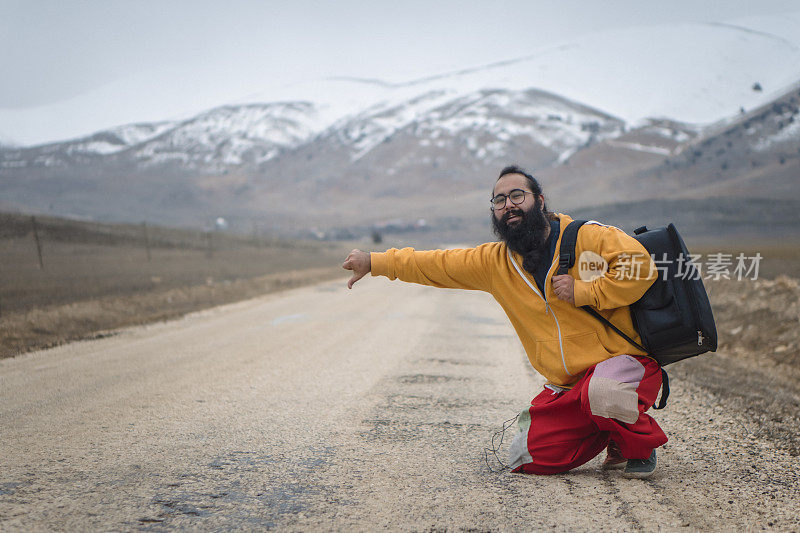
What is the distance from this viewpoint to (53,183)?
148m

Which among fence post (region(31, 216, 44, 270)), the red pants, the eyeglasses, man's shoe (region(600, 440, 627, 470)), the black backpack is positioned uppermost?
fence post (region(31, 216, 44, 270))

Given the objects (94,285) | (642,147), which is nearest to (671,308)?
(94,285)

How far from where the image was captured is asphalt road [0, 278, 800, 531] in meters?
2.97

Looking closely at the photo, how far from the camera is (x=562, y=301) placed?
11.5 ft

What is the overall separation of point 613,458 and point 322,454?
1.82 meters

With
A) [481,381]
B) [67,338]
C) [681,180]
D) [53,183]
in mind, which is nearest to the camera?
[481,381]

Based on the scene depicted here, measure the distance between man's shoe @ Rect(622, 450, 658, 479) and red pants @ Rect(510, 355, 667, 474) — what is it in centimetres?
7

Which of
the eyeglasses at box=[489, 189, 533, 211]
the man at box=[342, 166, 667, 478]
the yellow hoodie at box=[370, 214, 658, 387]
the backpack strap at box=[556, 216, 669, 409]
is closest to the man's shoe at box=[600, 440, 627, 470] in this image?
the man at box=[342, 166, 667, 478]

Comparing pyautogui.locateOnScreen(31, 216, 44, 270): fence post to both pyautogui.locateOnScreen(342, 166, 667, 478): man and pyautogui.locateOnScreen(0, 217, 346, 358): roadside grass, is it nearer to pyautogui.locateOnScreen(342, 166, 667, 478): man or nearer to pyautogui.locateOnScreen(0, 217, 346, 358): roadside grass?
pyautogui.locateOnScreen(0, 217, 346, 358): roadside grass

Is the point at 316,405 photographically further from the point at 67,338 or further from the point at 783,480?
the point at 67,338

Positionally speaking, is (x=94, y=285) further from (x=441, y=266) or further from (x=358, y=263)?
(x=441, y=266)

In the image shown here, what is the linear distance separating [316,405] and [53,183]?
16807 centimetres

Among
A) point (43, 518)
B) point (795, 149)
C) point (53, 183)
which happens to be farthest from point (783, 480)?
point (53, 183)

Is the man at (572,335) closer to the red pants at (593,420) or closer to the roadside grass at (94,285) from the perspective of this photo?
the red pants at (593,420)
